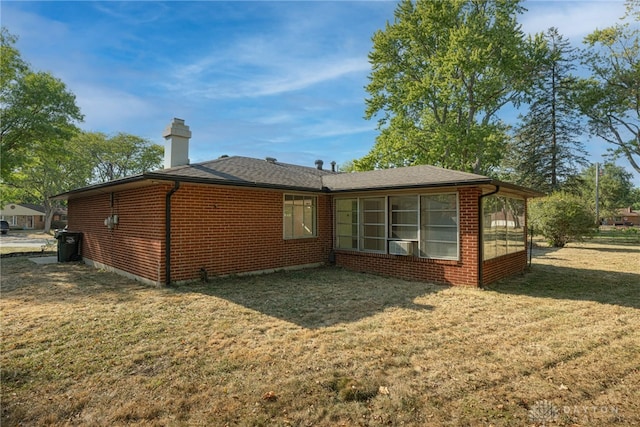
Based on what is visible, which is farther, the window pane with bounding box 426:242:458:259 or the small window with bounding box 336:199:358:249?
the small window with bounding box 336:199:358:249

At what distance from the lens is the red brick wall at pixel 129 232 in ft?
24.2

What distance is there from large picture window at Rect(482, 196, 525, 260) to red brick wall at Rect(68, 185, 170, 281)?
7.33 metres

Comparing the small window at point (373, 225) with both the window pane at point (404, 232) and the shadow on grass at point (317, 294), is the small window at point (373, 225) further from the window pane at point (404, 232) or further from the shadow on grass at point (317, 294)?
the shadow on grass at point (317, 294)

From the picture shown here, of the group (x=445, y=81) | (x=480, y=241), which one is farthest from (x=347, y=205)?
(x=445, y=81)

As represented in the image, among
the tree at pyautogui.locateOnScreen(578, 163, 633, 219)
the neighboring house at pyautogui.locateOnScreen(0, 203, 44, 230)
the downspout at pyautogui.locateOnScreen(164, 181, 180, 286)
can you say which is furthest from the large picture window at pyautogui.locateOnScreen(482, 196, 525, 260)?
the neighboring house at pyautogui.locateOnScreen(0, 203, 44, 230)

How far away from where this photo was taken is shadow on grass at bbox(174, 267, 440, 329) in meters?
5.44

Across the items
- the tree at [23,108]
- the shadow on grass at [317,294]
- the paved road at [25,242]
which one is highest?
the tree at [23,108]

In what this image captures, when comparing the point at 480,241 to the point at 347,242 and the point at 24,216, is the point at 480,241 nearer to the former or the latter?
the point at 347,242

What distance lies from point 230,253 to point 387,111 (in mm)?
16812

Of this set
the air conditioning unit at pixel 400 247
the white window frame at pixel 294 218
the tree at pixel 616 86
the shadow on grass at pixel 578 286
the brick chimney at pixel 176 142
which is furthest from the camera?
the tree at pixel 616 86

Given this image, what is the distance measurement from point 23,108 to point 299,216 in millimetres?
13065

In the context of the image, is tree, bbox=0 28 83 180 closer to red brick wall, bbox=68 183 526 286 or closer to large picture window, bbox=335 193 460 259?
red brick wall, bbox=68 183 526 286

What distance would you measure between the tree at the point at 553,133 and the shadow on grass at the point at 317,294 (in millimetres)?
24812

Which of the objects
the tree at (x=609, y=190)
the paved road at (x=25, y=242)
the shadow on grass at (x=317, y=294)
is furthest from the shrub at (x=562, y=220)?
the tree at (x=609, y=190)
